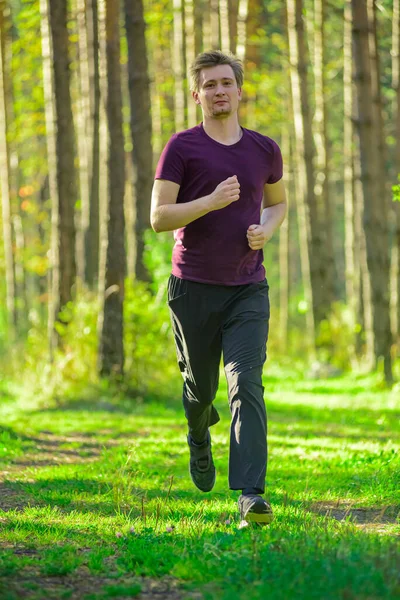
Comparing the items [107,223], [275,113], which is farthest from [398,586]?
[275,113]

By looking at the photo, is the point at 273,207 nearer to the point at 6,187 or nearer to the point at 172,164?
the point at 172,164

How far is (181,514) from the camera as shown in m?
5.48

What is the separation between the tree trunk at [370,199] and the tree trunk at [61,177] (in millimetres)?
4338

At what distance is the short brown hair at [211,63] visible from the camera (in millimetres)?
5383

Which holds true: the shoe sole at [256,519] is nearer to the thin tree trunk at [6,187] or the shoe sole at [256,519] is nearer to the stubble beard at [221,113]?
the stubble beard at [221,113]

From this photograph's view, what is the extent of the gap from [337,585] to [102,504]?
9.16 ft

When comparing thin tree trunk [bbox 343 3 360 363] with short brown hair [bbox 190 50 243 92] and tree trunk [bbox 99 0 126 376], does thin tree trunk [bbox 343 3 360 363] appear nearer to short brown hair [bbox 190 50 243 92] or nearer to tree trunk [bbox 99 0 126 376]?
tree trunk [bbox 99 0 126 376]

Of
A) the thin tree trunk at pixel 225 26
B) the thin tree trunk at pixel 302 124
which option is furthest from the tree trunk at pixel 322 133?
the thin tree trunk at pixel 225 26

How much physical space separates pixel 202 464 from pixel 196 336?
1033 mm

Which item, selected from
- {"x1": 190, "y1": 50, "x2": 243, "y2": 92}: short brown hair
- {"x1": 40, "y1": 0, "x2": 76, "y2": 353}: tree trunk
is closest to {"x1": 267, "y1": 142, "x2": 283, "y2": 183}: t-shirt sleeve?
{"x1": 190, "y1": 50, "x2": 243, "y2": 92}: short brown hair

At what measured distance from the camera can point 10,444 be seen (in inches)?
350

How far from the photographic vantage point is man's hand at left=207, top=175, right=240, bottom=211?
4992mm

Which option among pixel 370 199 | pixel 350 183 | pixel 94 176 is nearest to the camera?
pixel 370 199

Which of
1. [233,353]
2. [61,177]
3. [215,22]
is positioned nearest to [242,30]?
[215,22]
